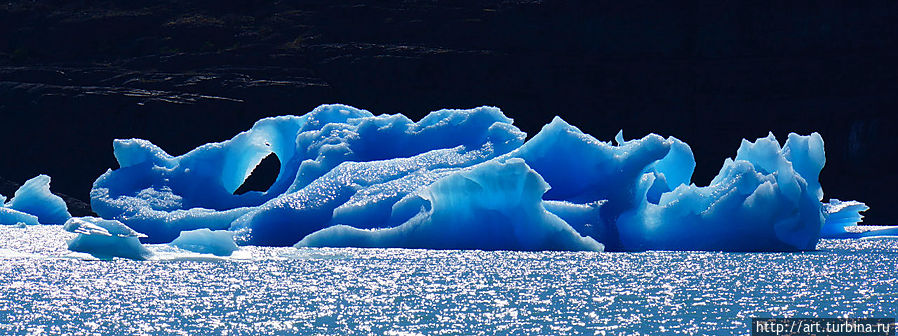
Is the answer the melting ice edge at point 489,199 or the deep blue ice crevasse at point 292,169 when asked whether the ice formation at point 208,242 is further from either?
the deep blue ice crevasse at point 292,169

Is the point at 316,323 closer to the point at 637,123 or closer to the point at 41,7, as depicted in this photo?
the point at 637,123

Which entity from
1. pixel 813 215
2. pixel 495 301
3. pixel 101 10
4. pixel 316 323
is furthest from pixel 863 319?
pixel 101 10

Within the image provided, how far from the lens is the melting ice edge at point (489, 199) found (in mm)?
14305

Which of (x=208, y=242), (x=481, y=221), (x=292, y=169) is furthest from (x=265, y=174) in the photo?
(x=208, y=242)

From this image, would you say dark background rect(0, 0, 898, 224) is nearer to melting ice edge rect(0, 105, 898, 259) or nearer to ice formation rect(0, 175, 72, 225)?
ice formation rect(0, 175, 72, 225)

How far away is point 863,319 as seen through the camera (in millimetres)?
8914

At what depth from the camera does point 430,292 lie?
10.6m

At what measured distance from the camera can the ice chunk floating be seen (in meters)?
14.4

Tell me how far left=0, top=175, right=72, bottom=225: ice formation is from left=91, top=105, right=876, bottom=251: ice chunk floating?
7.04 meters

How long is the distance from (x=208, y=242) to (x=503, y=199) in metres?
3.07

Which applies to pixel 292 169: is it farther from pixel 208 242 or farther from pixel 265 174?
pixel 265 174

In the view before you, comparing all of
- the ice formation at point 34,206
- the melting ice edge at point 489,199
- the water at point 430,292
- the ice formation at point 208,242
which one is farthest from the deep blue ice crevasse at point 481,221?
the ice formation at point 34,206

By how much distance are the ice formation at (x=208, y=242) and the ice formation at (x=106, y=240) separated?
49 cm

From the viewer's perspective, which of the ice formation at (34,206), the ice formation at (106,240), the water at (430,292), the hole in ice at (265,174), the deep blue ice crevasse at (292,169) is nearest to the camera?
the water at (430,292)
